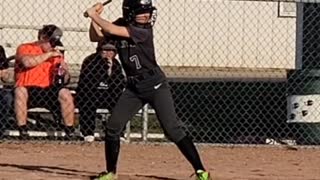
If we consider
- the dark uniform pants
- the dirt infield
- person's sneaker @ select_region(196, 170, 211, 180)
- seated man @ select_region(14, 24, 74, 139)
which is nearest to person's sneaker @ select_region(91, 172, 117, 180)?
the dark uniform pants

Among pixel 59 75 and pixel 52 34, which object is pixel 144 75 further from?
pixel 52 34

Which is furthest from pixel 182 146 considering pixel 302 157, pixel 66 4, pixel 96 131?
pixel 66 4

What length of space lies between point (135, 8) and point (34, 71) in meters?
4.23

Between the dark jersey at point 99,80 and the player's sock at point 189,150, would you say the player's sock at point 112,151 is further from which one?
the dark jersey at point 99,80

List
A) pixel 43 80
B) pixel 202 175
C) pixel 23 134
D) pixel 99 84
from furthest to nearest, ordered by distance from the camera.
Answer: pixel 99 84, pixel 43 80, pixel 23 134, pixel 202 175

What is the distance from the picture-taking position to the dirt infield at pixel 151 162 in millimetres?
10469

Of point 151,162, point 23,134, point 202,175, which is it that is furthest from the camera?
point 23,134

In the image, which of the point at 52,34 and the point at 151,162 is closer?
the point at 151,162

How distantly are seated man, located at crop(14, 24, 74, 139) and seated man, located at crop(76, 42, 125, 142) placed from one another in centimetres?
22

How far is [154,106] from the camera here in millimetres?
9500

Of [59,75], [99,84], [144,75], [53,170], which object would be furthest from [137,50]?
[99,84]

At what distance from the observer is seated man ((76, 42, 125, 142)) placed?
1360 centimetres

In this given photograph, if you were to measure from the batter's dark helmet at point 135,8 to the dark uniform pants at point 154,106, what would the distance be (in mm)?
624

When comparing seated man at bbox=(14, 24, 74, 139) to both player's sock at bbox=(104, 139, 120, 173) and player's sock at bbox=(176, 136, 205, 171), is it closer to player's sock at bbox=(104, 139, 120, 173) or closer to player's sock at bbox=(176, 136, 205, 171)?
player's sock at bbox=(104, 139, 120, 173)
